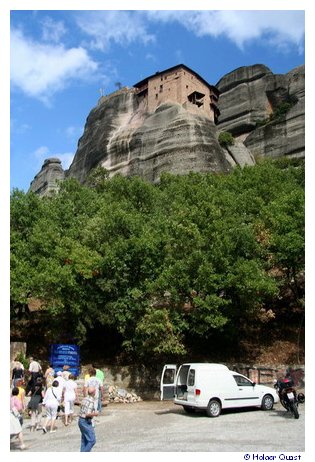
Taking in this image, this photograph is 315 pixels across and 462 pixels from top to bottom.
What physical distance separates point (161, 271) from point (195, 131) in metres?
47.1

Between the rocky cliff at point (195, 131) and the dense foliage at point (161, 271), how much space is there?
125 ft

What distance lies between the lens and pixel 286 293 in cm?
3191

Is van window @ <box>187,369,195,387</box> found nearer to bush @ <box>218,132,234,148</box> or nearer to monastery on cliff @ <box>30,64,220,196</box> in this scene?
monastery on cliff @ <box>30,64,220,196</box>

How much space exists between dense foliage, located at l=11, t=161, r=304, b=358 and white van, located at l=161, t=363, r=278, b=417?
4850mm

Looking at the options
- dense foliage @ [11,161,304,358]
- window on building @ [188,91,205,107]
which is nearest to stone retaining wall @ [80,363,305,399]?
dense foliage @ [11,161,304,358]

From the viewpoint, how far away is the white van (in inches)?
650

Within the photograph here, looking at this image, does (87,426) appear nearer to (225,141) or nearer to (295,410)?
(295,410)

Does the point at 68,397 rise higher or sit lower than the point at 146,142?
lower

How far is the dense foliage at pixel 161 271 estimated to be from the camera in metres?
23.9

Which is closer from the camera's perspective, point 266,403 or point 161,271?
point 266,403

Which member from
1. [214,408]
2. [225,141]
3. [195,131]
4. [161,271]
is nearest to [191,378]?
[214,408]

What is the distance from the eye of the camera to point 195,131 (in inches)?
2763

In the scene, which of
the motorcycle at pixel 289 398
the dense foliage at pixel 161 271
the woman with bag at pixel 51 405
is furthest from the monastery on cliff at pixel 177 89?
the woman with bag at pixel 51 405

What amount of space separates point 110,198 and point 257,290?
20674 mm
